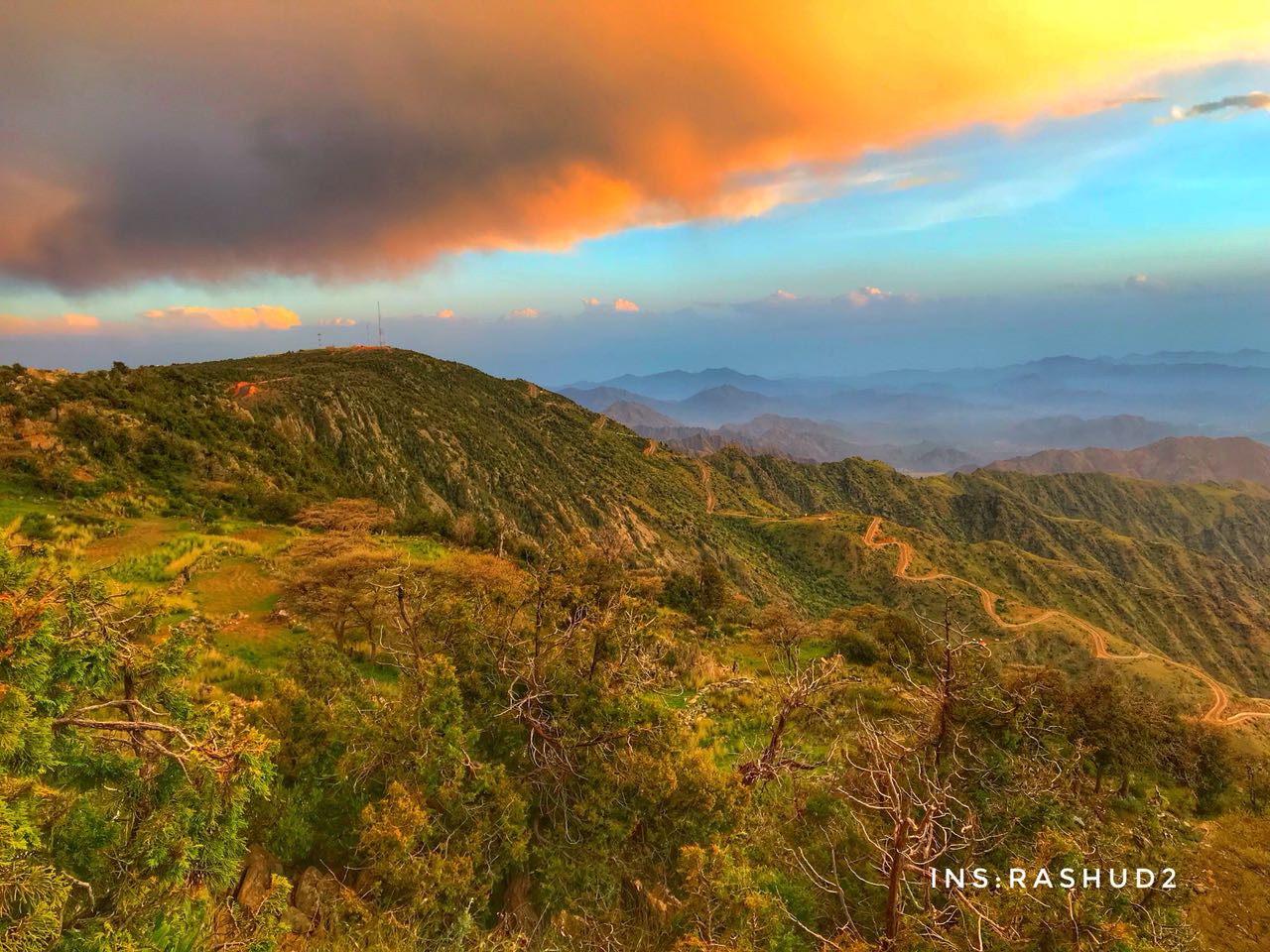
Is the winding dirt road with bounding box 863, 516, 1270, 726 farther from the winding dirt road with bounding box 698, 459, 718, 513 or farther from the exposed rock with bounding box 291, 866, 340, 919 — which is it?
the exposed rock with bounding box 291, 866, 340, 919

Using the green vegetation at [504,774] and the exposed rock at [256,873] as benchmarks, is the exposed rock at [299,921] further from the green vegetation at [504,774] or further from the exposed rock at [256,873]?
the exposed rock at [256,873]

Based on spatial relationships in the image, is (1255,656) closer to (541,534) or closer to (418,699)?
(541,534)

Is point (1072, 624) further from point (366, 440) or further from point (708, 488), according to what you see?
point (366, 440)

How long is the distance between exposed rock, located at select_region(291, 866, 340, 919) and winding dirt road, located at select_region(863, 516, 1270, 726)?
179 ft

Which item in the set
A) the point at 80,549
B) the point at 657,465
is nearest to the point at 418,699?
the point at 80,549

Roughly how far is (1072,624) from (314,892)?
306 feet

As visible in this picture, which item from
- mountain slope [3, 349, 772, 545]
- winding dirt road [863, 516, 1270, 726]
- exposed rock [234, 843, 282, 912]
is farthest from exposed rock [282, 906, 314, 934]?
winding dirt road [863, 516, 1270, 726]

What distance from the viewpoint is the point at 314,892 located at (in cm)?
767

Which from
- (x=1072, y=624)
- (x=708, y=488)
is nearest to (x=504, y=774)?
(x=1072, y=624)

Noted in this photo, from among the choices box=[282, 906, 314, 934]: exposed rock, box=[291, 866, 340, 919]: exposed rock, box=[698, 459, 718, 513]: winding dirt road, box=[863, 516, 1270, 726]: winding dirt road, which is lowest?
box=[863, 516, 1270, 726]: winding dirt road

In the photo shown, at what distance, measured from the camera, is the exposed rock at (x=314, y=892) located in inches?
292

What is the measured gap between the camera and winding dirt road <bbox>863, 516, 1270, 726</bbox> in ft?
165

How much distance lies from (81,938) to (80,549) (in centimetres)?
2421

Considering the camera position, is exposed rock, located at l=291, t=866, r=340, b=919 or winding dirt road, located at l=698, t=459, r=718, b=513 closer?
exposed rock, located at l=291, t=866, r=340, b=919
